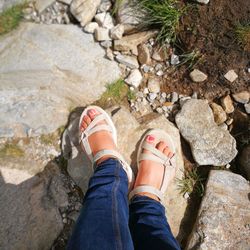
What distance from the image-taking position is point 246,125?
2.44 m

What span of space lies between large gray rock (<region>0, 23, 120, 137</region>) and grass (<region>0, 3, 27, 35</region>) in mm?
43

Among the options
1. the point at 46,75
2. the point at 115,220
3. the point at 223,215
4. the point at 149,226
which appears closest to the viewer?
the point at 115,220

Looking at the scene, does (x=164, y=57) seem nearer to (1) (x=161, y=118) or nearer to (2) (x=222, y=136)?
(1) (x=161, y=118)

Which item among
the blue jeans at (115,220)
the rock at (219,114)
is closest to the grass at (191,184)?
the blue jeans at (115,220)

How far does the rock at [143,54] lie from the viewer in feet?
8.33

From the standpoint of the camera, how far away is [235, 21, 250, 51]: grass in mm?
2326

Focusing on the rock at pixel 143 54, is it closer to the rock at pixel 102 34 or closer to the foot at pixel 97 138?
the rock at pixel 102 34

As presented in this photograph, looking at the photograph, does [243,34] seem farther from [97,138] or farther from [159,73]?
[97,138]

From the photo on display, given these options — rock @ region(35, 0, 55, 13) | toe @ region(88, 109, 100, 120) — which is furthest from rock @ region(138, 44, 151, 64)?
rock @ region(35, 0, 55, 13)

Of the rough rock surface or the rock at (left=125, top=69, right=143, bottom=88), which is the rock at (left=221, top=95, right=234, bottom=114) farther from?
the rock at (left=125, top=69, right=143, bottom=88)

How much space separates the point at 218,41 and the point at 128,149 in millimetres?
938

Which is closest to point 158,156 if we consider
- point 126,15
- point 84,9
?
point 126,15

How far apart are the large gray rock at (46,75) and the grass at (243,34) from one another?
2.72 feet

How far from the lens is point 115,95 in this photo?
2.55 metres
